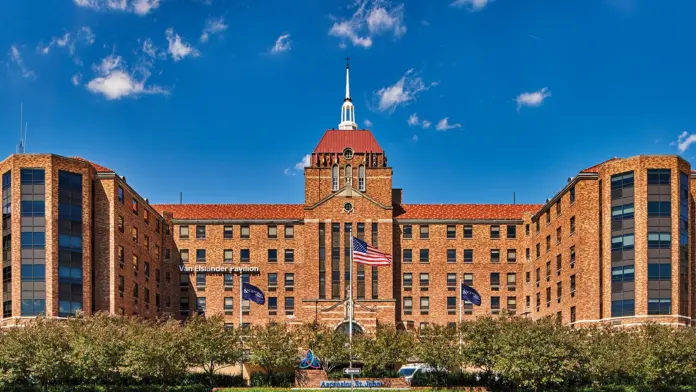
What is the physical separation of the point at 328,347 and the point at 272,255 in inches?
970

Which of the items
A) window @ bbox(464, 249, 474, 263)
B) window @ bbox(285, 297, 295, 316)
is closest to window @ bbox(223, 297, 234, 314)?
window @ bbox(285, 297, 295, 316)

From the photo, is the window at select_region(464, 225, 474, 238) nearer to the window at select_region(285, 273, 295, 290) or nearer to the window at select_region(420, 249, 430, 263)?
the window at select_region(420, 249, 430, 263)

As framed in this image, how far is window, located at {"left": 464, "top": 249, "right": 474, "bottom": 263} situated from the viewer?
88812 millimetres

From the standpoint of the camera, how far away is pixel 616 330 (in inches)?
2328

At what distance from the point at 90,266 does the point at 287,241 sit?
2769cm

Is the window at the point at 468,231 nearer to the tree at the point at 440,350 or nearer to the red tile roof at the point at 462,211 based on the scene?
the red tile roof at the point at 462,211

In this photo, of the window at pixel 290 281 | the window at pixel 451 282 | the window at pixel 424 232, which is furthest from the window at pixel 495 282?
the window at pixel 290 281

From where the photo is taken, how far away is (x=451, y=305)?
288 feet

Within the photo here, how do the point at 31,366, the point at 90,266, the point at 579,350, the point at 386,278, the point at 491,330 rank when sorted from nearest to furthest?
the point at 31,366 → the point at 579,350 → the point at 491,330 → the point at 90,266 → the point at 386,278

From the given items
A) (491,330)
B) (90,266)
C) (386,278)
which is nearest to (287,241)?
(386,278)

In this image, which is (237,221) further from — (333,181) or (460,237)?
(460,237)

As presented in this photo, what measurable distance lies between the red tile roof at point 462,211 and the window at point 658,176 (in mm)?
25056

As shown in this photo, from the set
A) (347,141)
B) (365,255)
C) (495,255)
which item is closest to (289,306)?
(347,141)

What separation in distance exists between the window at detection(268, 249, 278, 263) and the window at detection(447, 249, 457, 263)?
19710mm
